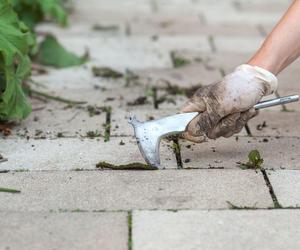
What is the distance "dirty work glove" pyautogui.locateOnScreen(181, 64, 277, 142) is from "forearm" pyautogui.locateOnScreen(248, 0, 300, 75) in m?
0.04

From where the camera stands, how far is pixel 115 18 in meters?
5.69

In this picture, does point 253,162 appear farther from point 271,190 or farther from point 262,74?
point 262,74

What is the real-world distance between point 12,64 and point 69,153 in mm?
618

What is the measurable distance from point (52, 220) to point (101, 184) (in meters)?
0.36

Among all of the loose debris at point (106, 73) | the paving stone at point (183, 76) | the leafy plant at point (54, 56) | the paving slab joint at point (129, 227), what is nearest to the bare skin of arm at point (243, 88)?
the paving slab joint at point (129, 227)

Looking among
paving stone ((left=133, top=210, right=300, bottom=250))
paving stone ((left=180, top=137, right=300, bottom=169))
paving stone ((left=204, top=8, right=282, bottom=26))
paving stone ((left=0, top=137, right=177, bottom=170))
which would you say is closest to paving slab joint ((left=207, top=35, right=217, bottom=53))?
paving stone ((left=204, top=8, right=282, bottom=26))

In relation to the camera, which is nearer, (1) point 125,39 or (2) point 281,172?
(2) point 281,172

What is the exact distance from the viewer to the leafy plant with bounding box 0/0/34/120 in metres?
3.16

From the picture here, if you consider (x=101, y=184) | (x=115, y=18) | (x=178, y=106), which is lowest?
(x=101, y=184)

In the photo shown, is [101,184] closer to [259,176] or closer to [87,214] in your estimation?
[87,214]

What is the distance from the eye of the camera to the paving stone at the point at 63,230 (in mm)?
2379

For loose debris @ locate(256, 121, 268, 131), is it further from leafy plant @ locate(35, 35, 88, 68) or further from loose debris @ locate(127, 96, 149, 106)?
leafy plant @ locate(35, 35, 88, 68)

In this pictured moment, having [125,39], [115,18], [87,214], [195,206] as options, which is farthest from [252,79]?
[115,18]

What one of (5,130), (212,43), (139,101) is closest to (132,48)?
(212,43)
